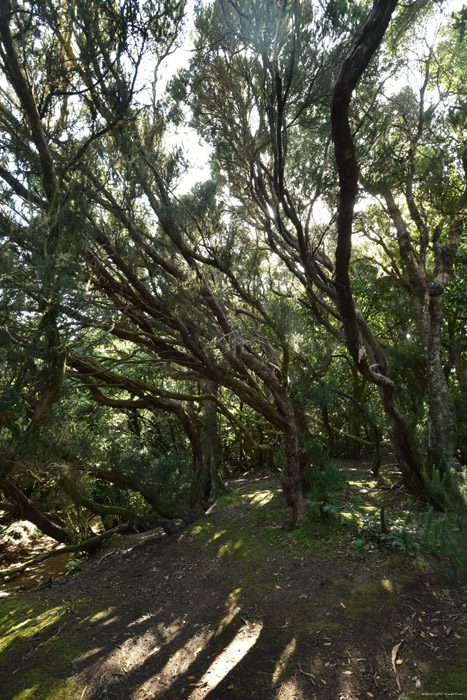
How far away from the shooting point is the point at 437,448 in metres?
6.05

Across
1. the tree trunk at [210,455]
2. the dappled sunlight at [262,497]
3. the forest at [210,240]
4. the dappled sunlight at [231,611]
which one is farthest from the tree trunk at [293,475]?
the tree trunk at [210,455]

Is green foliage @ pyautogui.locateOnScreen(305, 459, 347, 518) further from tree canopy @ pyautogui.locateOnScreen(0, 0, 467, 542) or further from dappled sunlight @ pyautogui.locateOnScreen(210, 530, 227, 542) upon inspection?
dappled sunlight @ pyautogui.locateOnScreen(210, 530, 227, 542)

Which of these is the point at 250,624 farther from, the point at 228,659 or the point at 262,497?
the point at 262,497

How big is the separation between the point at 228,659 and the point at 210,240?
4.60 meters

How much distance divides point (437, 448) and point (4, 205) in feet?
20.3

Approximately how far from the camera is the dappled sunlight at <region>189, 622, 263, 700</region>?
2.88 metres

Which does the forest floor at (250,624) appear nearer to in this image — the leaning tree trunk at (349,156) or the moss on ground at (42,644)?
the moss on ground at (42,644)

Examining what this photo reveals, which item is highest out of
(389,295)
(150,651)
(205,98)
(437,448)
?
(205,98)

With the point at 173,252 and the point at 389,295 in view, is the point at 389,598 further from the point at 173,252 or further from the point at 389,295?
the point at 389,295

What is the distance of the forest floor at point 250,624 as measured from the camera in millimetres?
2840

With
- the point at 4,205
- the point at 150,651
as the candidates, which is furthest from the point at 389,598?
the point at 4,205

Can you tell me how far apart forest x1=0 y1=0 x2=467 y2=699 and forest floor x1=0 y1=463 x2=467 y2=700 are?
163mm

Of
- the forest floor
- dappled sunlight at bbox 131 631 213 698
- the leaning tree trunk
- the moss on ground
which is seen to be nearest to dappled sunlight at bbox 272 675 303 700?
the forest floor

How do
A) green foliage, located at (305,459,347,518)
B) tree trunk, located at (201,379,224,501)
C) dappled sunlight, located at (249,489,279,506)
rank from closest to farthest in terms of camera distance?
green foliage, located at (305,459,347,518) < dappled sunlight, located at (249,489,279,506) < tree trunk, located at (201,379,224,501)
